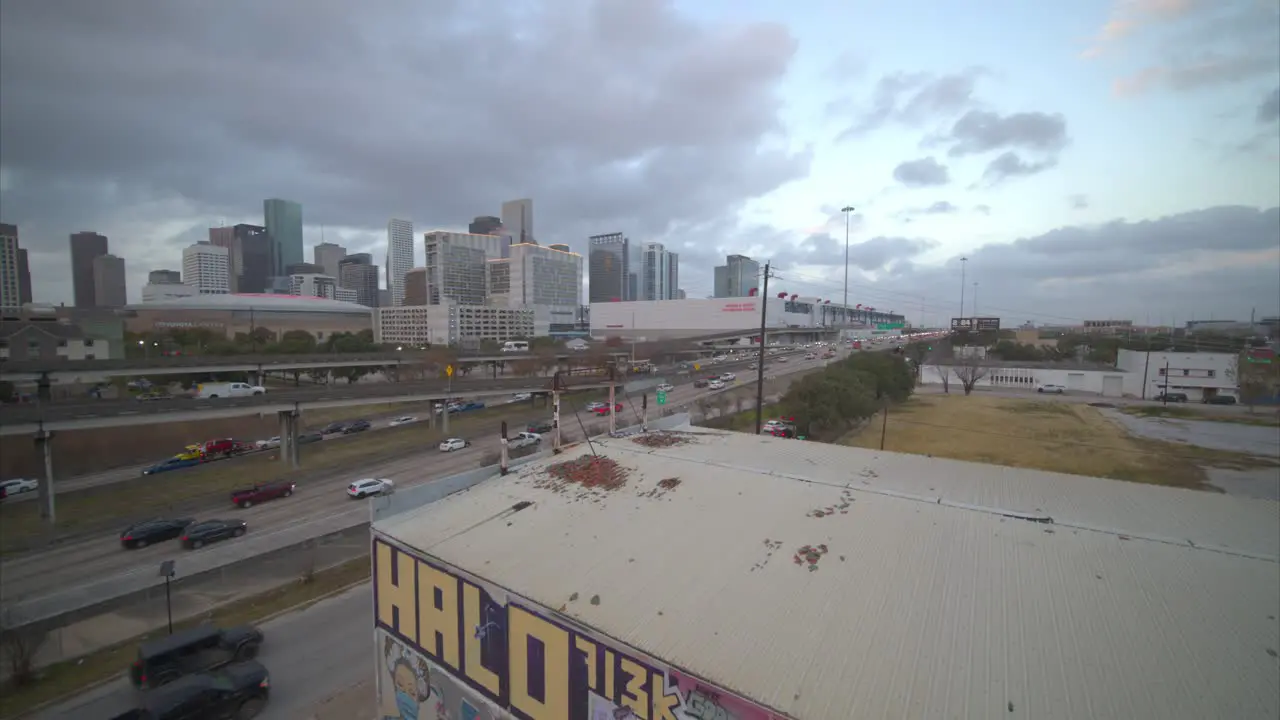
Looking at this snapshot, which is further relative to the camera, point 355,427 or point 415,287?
point 415,287

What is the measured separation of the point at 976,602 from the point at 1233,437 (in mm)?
23692

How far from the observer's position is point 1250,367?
20766 millimetres

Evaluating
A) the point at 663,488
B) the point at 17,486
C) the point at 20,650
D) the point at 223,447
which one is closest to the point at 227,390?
the point at 223,447

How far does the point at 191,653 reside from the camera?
6.23m

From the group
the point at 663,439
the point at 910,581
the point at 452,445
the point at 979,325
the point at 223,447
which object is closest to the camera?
the point at 910,581

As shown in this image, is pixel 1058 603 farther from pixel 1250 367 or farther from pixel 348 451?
pixel 1250 367

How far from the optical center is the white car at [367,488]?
42.2ft

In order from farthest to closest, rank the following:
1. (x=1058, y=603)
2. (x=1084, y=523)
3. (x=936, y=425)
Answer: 1. (x=936, y=425)
2. (x=1084, y=523)
3. (x=1058, y=603)

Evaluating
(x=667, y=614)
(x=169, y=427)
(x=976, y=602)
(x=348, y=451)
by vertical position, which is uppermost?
(x=976, y=602)

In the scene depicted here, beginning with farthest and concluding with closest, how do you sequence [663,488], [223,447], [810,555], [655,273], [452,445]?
1. [655,273]
2. [452,445]
3. [223,447]
4. [663,488]
5. [810,555]

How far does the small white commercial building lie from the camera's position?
2397 cm

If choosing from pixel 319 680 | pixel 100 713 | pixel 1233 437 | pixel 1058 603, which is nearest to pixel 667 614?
pixel 1058 603

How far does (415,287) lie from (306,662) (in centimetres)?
8217

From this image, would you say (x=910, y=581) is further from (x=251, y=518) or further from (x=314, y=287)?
(x=314, y=287)
